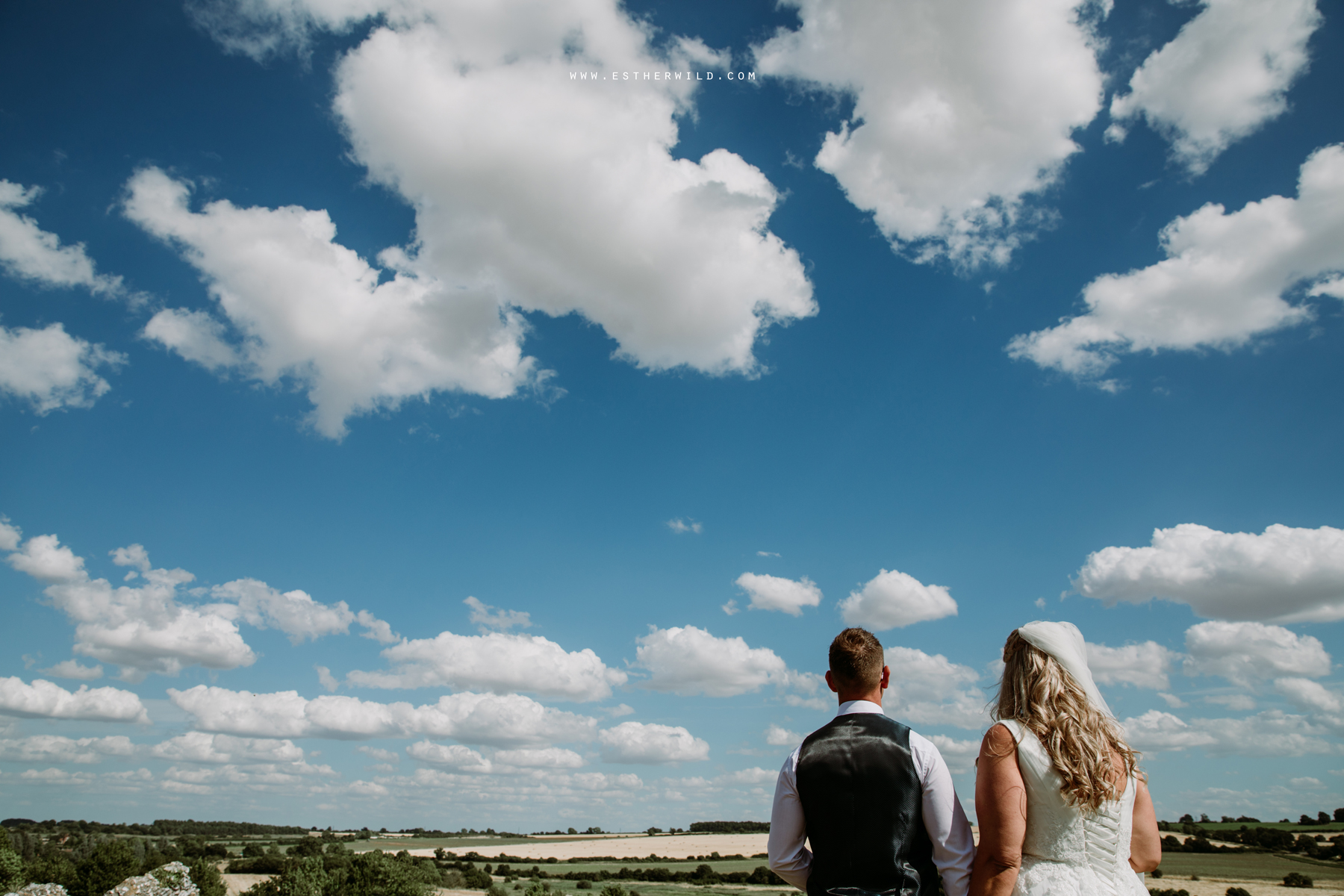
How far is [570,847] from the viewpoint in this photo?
183 meters

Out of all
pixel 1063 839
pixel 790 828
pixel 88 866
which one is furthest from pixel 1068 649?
pixel 88 866

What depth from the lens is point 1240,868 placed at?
94.6m

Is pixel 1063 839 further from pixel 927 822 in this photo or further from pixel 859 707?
pixel 859 707

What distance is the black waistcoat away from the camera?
497cm

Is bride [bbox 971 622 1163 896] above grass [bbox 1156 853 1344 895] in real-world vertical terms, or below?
above

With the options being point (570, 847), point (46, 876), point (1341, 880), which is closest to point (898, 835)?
point (46, 876)

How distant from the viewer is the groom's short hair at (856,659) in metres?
5.35

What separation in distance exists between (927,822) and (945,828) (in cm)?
12

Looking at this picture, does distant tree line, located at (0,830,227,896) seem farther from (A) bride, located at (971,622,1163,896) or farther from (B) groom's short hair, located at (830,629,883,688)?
(A) bride, located at (971,622,1163,896)

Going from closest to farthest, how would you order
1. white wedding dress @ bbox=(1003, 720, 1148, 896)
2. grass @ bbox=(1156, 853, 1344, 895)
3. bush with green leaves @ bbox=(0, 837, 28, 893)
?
white wedding dress @ bbox=(1003, 720, 1148, 896) → bush with green leaves @ bbox=(0, 837, 28, 893) → grass @ bbox=(1156, 853, 1344, 895)

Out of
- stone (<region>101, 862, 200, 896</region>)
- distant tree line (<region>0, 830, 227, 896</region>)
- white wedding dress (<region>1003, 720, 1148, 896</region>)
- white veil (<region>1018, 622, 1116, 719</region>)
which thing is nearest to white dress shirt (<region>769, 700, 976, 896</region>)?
white wedding dress (<region>1003, 720, 1148, 896</region>)

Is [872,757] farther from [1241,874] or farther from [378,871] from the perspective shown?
[1241,874]

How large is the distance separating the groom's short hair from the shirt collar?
12 centimetres

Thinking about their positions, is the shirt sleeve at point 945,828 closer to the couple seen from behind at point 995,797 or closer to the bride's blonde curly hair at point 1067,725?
the couple seen from behind at point 995,797
